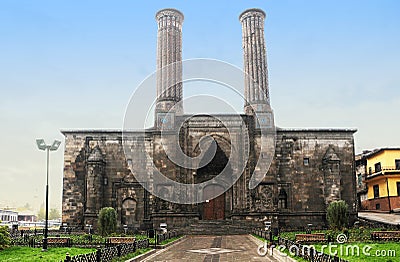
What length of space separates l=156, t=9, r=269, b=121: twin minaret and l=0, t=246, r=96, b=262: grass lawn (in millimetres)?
17636

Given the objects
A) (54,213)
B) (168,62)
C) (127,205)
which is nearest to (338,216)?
(127,205)

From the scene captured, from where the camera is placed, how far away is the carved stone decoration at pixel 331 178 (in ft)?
109

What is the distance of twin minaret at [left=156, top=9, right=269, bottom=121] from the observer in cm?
3519

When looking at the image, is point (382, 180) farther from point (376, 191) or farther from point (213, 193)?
point (213, 193)

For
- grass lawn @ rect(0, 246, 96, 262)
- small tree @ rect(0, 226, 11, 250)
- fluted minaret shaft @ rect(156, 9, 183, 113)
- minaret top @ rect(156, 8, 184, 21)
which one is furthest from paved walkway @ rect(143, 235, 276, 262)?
minaret top @ rect(156, 8, 184, 21)

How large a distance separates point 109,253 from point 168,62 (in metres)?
23.4

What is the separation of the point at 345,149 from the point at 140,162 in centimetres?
1558

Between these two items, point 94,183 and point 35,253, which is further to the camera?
point 94,183

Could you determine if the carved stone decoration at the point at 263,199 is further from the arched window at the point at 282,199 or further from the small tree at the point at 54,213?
the small tree at the point at 54,213

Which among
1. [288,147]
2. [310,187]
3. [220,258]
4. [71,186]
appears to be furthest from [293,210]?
[220,258]

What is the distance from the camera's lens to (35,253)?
56.1 ft

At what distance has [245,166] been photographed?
33.5m

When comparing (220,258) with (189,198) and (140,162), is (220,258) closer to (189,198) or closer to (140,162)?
(189,198)

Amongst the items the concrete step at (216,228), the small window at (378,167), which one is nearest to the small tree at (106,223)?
the concrete step at (216,228)
